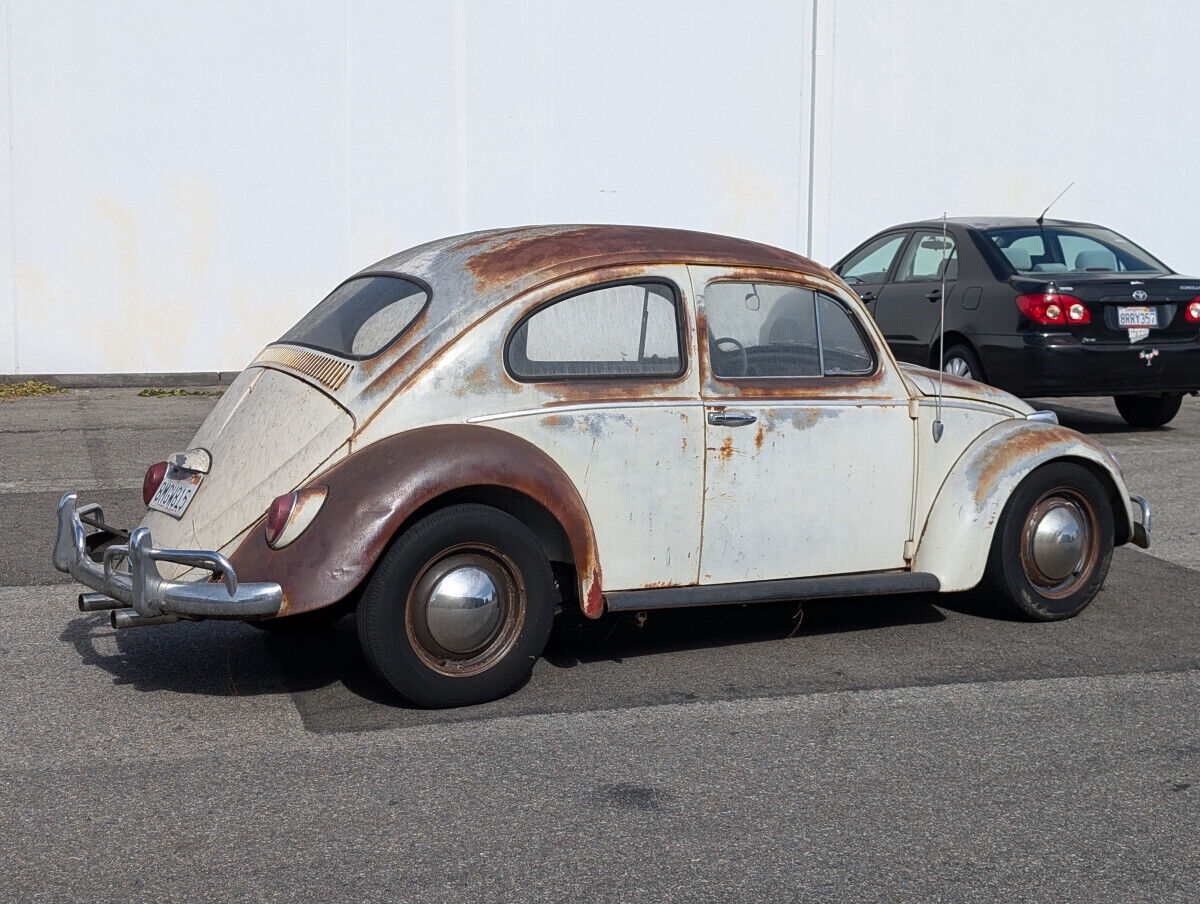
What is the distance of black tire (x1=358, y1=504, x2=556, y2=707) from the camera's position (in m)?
4.63

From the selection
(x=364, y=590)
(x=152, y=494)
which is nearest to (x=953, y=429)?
(x=364, y=590)

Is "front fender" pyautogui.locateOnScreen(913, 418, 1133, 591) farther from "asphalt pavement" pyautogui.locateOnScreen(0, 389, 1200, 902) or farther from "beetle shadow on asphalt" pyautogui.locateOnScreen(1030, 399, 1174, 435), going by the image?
"beetle shadow on asphalt" pyautogui.locateOnScreen(1030, 399, 1174, 435)

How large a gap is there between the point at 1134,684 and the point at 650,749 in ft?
6.37

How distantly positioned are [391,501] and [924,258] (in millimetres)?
7939

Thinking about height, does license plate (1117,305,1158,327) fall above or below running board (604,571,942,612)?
above

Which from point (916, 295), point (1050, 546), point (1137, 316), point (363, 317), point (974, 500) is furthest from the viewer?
point (916, 295)

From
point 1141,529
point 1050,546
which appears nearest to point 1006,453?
point 1050,546

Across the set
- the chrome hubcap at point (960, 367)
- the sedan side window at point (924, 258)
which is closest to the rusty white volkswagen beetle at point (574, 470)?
the chrome hubcap at point (960, 367)

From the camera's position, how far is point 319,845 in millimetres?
3746

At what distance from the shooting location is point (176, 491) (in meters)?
5.20

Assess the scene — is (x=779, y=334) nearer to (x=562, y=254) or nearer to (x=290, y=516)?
(x=562, y=254)

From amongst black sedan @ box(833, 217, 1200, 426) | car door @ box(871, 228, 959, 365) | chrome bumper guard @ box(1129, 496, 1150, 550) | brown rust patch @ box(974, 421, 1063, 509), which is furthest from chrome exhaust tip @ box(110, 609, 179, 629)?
car door @ box(871, 228, 959, 365)

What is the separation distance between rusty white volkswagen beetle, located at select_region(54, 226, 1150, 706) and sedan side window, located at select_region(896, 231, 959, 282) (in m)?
5.45

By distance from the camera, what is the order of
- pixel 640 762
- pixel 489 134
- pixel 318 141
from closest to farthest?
pixel 640 762, pixel 318 141, pixel 489 134
